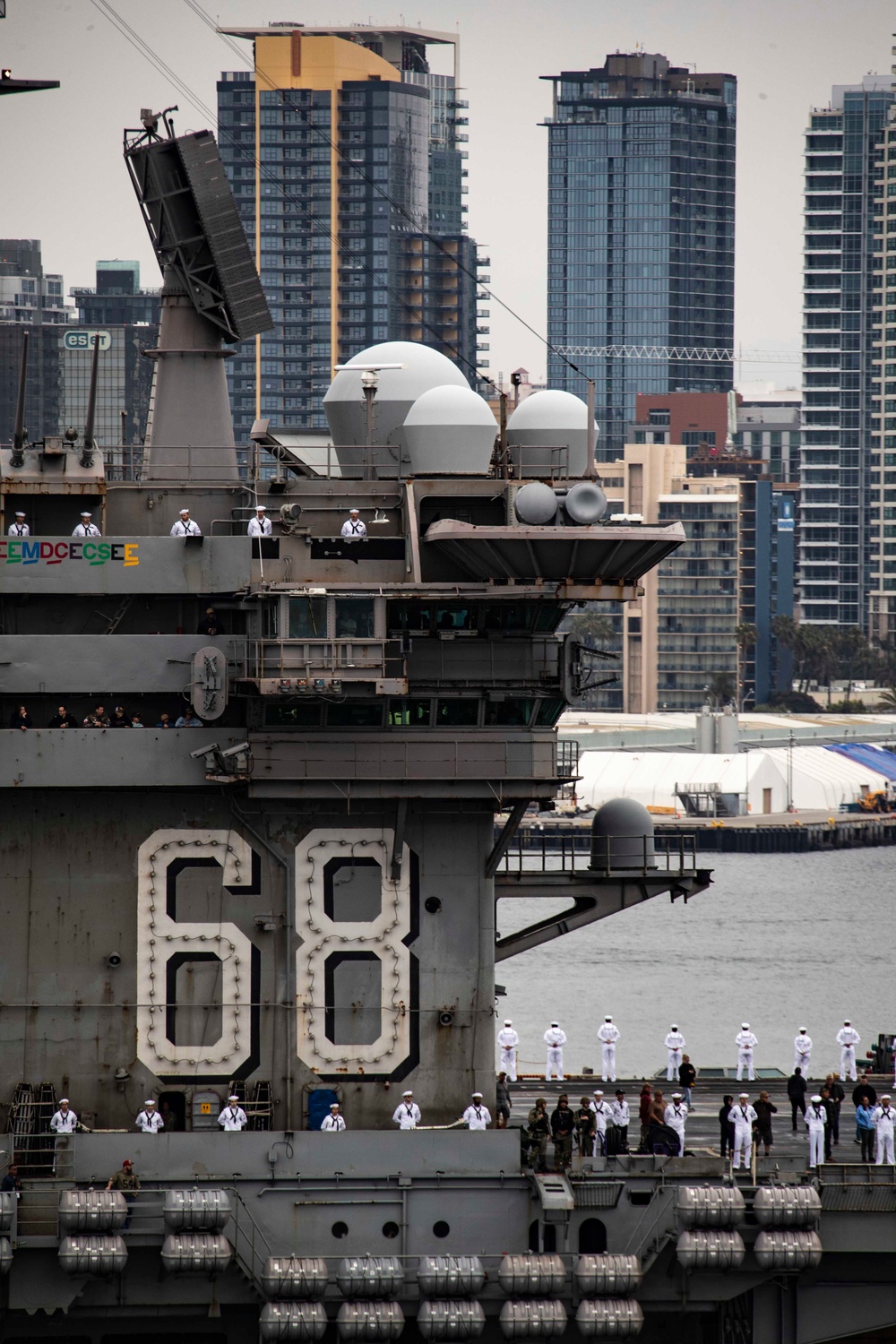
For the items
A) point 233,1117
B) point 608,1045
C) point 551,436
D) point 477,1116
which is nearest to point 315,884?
point 233,1117

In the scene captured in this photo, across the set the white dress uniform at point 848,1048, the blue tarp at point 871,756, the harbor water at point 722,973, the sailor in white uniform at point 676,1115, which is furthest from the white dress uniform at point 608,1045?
the blue tarp at point 871,756

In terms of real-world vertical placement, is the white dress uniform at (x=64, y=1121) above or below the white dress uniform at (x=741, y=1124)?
above

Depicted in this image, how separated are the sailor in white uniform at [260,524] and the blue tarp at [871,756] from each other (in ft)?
499

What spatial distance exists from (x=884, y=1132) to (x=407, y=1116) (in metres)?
8.26

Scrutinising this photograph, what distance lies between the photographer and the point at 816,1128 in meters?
32.1

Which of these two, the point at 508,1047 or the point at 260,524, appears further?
the point at 508,1047

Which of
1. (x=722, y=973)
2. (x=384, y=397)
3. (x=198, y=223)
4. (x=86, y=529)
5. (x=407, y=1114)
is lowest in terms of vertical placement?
(x=722, y=973)

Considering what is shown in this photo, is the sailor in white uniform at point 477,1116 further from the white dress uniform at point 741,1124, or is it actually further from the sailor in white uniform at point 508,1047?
the sailor in white uniform at point 508,1047

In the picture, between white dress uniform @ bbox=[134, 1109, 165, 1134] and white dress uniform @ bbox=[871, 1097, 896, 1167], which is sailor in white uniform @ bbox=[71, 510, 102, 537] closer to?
white dress uniform @ bbox=[134, 1109, 165, 1134]

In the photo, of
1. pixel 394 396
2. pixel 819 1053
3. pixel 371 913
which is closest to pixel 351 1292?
pixel 371 913

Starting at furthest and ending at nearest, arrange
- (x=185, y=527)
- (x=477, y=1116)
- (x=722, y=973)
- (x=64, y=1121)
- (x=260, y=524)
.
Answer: (x=722, y=973), (x=185, y=527), (x=260, y=524), (x=477, y=1116), (x=64, y=1121)

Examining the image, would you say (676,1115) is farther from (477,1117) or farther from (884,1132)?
(477,1117)

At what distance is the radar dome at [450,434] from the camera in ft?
95.5

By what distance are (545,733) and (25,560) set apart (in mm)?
7861
